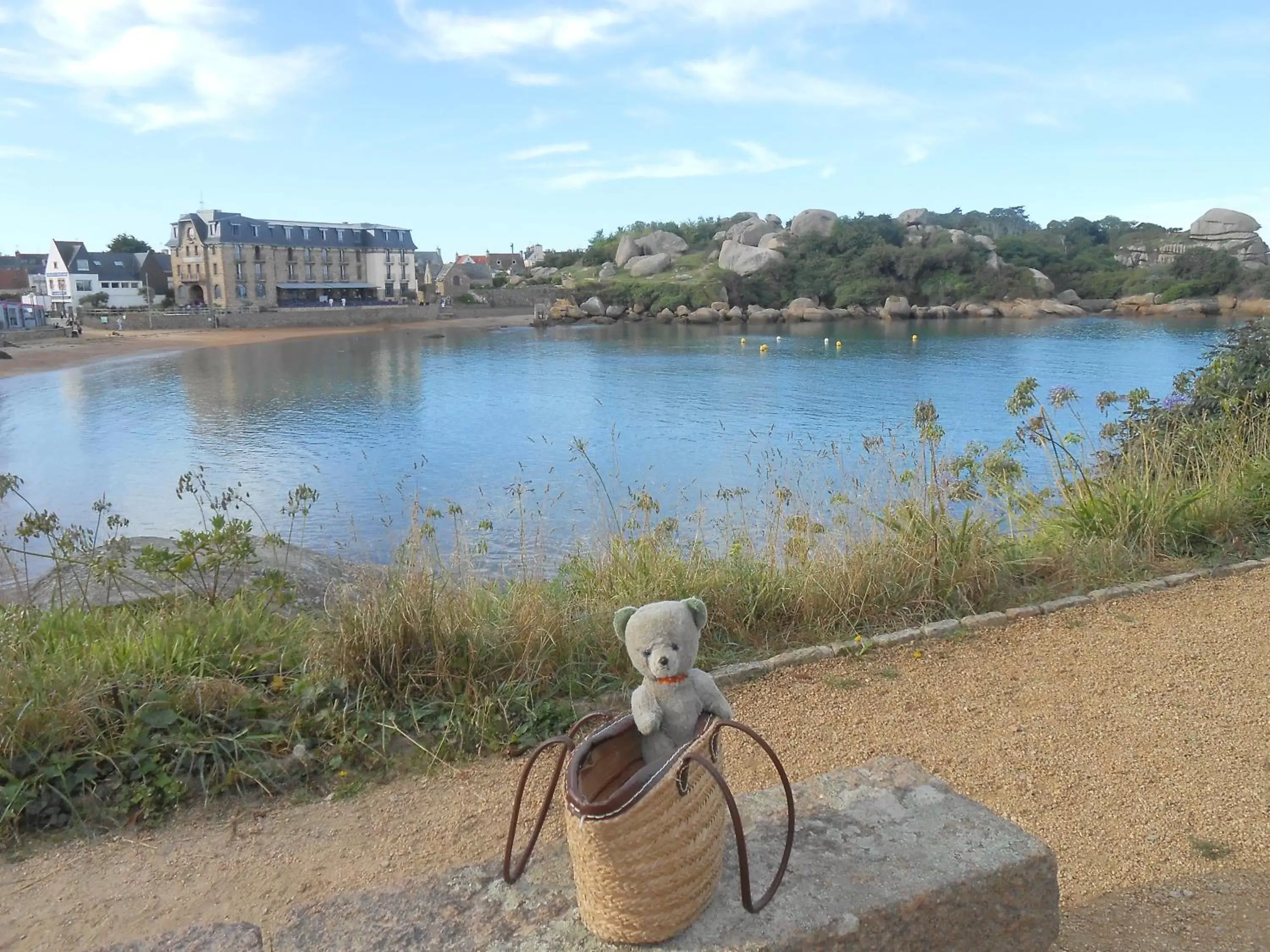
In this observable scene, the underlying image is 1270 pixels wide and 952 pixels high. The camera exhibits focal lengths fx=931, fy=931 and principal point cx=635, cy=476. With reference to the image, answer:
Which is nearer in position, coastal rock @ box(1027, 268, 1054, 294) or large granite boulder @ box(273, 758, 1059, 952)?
large granite boulder @ box(273, 758, 1059, 952)

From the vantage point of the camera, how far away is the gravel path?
2787mm

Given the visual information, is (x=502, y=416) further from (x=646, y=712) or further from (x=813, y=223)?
(x=813, y=223)

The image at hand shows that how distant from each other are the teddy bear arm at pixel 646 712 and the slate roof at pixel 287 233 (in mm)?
65732

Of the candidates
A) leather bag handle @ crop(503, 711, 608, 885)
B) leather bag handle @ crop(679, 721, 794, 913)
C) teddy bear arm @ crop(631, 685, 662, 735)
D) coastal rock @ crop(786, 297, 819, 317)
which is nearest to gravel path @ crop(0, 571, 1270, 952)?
leather bag handle @ crop(503, 711, 608, 885)

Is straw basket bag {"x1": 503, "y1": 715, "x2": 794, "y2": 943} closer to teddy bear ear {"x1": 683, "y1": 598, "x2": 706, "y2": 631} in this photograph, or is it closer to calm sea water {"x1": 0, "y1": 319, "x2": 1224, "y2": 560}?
teddy bear ear {"x1": 683, "y1": 598, "x2": 706, "y2": 631}

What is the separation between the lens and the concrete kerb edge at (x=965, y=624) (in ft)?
14.7

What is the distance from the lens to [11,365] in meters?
37.0

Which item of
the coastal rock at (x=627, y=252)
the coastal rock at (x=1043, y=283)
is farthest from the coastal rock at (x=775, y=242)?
the coastal rock at (x=1043, y=283)

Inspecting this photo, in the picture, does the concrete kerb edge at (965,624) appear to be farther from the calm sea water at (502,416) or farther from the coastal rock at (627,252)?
the coastal rock at (627,252)

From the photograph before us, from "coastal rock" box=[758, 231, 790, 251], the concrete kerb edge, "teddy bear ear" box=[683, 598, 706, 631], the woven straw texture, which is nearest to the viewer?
the woven straw texture

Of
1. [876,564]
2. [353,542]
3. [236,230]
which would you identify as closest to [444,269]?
[236,230]

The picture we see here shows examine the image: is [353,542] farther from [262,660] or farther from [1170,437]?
[1170,437]

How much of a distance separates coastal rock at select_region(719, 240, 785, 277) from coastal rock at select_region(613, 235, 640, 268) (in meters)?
11.2

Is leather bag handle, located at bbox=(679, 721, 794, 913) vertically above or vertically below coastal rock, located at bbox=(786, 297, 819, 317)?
below
